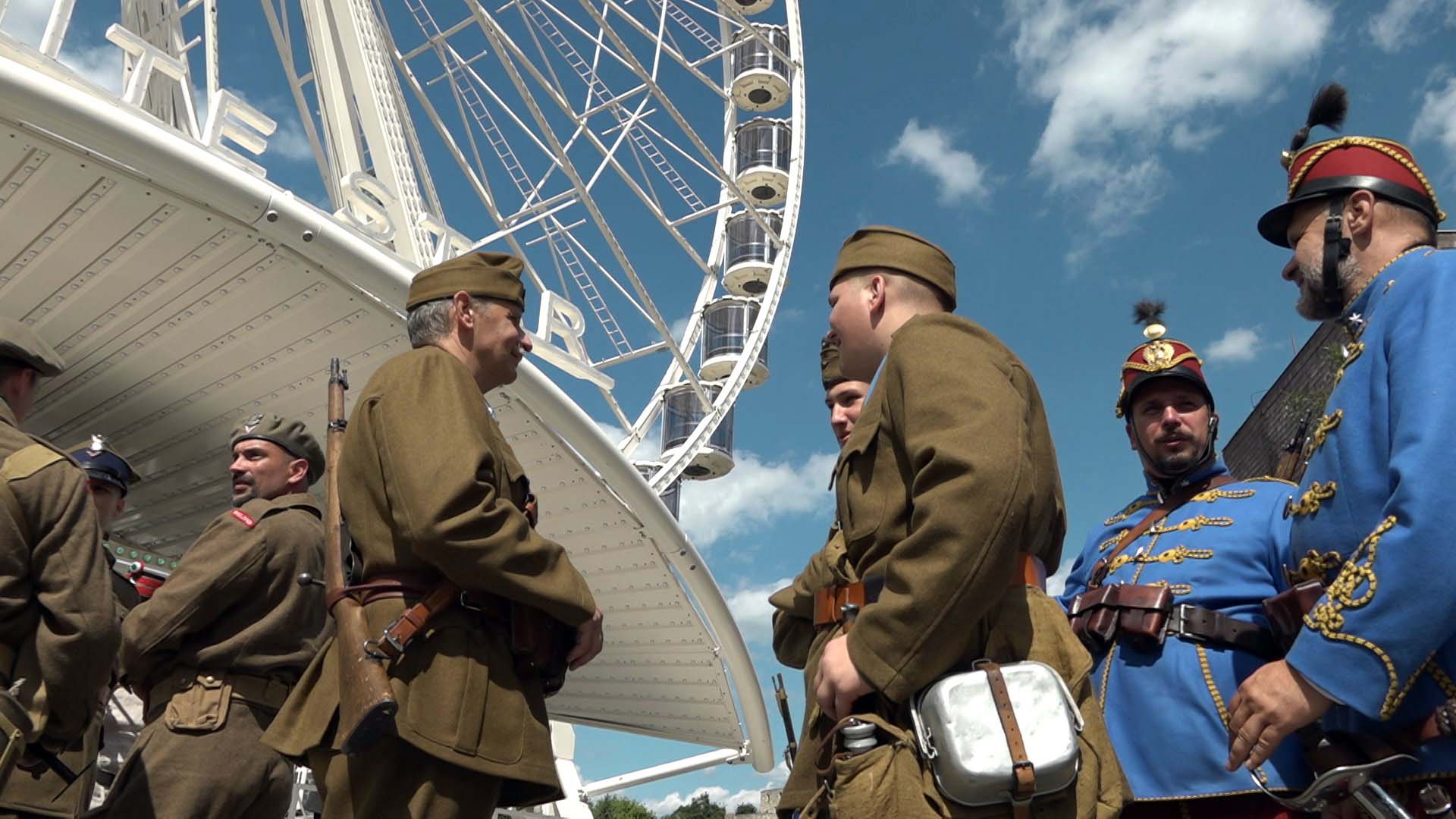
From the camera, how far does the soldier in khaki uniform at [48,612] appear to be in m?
2.92

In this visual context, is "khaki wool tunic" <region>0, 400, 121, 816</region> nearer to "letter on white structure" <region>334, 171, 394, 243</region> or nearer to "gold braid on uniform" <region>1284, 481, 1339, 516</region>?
"gold braid on uniform" <region>1284, 481, 1339, 516</region>

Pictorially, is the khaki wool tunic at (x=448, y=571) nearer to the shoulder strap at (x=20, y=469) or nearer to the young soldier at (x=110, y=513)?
the shoulder strap at (x=20, y=469)

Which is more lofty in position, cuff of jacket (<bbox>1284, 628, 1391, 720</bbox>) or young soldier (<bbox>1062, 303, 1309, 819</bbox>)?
young soldier (<bbox>1062, 303, 1309, 819</bbox>)

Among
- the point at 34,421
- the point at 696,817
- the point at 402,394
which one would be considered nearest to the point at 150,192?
the point at 34,421

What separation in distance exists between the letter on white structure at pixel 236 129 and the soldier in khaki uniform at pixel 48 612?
227 inches

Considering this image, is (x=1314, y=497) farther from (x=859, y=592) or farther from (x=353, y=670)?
(x=353, y=670)

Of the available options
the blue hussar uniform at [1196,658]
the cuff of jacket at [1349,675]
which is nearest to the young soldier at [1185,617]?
the blue hussar uniform at [1196,658]

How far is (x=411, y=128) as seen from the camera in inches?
577

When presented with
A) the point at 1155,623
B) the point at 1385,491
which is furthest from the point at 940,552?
the point at 1155,623

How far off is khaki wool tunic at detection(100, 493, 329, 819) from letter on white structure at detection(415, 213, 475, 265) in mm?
6968

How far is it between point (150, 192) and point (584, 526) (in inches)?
220

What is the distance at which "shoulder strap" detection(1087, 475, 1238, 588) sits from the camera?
3244 mm

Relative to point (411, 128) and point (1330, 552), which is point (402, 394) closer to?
point (1330, 552)

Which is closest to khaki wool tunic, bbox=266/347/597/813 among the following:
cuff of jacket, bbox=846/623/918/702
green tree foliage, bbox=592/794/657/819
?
cuff of jacket, bbox=846/623/918/702
